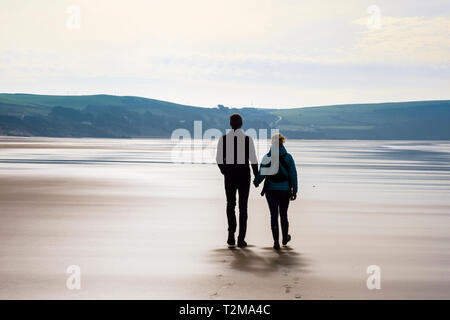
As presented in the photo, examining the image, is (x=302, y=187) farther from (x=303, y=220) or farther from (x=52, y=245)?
(x=52, y=245)

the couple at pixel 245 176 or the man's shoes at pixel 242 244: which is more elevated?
the couple at pixel 245 176

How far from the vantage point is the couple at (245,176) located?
1184cm

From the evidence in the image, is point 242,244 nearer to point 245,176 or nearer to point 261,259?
point 245,176

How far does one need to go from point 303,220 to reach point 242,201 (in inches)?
167

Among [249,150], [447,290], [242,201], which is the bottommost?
[447,290]

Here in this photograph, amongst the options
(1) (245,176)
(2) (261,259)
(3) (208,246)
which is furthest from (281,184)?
(2) (261,259)

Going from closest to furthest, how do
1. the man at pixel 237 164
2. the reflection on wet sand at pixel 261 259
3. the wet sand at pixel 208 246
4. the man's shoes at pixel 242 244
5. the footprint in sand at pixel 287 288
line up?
1. the footprint in sand at pixel 287 288
2. the wet sand at pixel 208 246
3. the reflection on wet sand at pixel 261 259
4. the man at pixel 237 164
5. the man's shoes at pixel 242 244

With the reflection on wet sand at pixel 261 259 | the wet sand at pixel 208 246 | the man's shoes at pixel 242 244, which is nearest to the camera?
the wet sand at pixel 208 246

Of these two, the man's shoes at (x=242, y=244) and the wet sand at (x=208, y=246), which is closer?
the wet sand at (x=208, y=246)

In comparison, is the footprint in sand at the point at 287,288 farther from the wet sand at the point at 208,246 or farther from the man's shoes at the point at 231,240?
the man's shoes at the point at 231,240

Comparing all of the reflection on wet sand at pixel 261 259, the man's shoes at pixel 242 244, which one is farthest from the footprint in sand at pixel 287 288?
the man's shoes at pixel 242 244

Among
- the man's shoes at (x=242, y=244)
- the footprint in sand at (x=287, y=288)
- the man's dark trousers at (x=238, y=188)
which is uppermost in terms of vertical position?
the man's dark trousers at (x=238, y=188)
